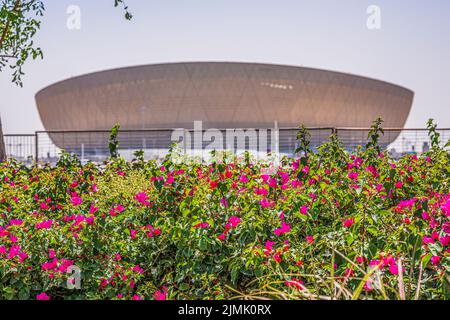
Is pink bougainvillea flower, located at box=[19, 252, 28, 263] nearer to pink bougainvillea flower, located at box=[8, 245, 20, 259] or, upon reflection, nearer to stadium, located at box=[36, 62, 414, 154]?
pink bougainvillea flower, located at box=[8, 245, 20, 259]

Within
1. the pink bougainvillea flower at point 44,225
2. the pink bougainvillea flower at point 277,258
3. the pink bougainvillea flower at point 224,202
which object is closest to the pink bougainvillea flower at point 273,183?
the pink bougainvillea flower at point 224,202

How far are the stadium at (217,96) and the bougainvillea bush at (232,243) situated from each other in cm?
5348

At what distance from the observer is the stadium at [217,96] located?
6009cm

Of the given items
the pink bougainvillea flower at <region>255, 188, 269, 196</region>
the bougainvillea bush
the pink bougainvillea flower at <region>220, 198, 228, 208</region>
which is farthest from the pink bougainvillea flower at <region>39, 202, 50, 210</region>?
the pink bougainvillea flower at <region>255, 188, 269, 196</region>

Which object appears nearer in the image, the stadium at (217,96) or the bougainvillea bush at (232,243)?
the bougainvillea bush at (232,243)

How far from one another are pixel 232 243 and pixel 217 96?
59.5 m

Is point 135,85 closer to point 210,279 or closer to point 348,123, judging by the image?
point 348,123

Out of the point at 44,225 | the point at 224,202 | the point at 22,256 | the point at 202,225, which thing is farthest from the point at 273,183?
the point at 22,256

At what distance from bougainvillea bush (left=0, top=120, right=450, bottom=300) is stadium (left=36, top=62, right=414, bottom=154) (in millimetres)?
53477

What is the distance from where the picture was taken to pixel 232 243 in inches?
126

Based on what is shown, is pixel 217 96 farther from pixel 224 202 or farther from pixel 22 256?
pixel 22 256

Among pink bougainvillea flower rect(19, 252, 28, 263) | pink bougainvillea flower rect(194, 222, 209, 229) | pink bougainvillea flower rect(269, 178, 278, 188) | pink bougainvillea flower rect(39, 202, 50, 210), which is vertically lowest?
pink bougainvillea flower rect(19, 252, 28, 263)

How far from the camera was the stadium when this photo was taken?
197ft

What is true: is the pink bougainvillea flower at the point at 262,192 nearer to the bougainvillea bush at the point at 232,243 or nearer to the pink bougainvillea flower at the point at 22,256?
the bougainvillea bush at the point at 232,243
